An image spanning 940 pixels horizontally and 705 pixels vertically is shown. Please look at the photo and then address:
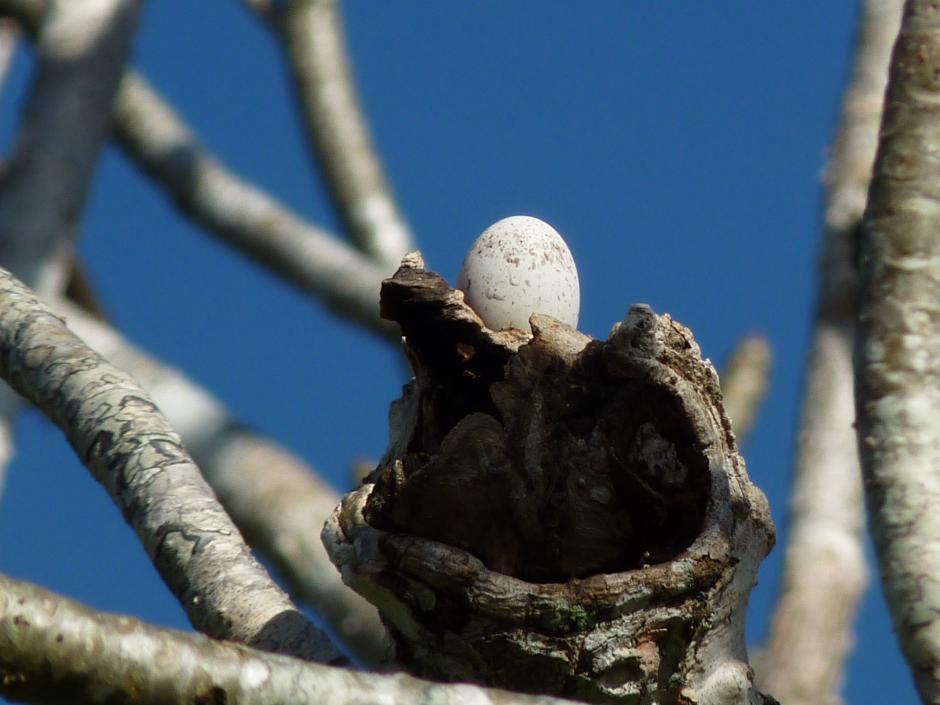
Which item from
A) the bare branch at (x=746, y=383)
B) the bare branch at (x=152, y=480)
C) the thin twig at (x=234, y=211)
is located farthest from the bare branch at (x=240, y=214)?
the bare branch at (x=152, y=480)

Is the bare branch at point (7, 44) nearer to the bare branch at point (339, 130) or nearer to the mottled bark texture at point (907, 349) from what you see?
the bare branch at point (339, 130)

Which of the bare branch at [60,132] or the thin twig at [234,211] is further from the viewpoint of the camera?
the thin twig at [234,211]

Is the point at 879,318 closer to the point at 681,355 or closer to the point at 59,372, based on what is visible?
the point at 681,355

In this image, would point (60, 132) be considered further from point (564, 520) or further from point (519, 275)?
point (564, 520)

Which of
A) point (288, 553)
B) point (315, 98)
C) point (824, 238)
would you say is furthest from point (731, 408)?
point (315, 98)

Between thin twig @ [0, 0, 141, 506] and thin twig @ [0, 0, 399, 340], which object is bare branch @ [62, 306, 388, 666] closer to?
thin twig @ [0, 0, 141, 506]

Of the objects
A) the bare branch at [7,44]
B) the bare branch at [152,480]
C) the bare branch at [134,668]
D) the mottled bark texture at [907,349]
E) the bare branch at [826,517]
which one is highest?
the bare branch at [7,44]

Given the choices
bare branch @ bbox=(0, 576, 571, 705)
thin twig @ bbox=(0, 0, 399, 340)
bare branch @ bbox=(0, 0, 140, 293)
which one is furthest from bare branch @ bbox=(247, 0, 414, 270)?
bare branch @ bbox=(0, 576, 571, 705)
